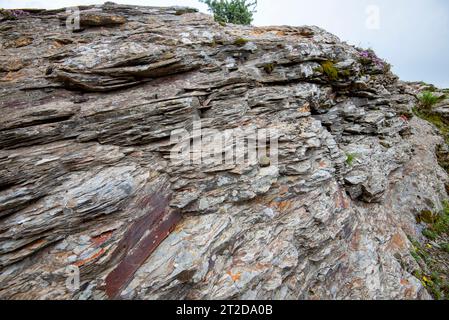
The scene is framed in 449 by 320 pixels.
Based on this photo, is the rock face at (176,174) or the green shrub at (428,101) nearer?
the rock face at (176,174)

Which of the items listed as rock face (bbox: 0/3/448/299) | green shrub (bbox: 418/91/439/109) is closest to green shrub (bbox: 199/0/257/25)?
rock face (bbox: 0/3/448/299)

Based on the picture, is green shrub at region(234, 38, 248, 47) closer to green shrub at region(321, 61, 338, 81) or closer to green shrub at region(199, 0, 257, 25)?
green shrub at region(321, 61, 338, 81)

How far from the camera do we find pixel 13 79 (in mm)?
7805

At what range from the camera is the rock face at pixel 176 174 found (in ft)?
18.5

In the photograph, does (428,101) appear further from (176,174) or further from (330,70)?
(176,174)

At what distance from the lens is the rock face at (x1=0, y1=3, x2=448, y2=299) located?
18.5 ft

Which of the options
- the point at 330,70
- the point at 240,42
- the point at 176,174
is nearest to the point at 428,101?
the point at 330,70

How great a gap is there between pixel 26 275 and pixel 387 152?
15.7 meters

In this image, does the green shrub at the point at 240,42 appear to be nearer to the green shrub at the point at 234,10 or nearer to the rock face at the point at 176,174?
the rock face at the point at 176,174

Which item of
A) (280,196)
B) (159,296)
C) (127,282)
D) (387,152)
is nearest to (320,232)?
(280,196)

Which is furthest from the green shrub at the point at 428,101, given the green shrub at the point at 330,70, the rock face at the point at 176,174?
the green shrub at the point at 330,70

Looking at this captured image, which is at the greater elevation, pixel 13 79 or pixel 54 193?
pixel 13 79

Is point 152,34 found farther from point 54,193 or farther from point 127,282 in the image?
point 127,282

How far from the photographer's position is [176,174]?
7238 millimetres
